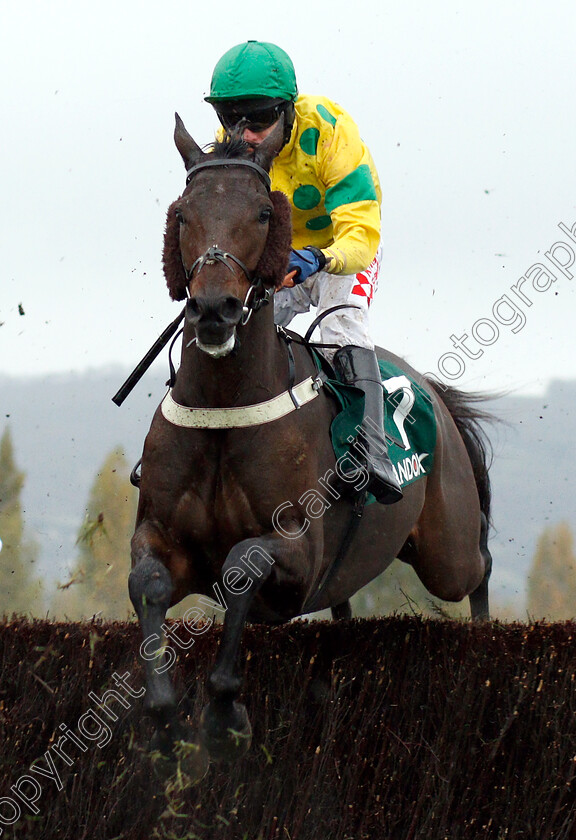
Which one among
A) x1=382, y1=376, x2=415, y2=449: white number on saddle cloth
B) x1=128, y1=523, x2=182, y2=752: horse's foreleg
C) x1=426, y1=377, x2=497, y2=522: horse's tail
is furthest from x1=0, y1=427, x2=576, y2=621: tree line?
x1=128, y1=523, x2=182, y2=752: horse's foreleg

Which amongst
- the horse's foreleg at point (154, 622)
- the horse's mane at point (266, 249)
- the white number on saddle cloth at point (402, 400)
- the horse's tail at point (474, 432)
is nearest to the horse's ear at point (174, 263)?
the horse's mane at point (266, 249)

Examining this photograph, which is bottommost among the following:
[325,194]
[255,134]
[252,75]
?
[325,194]

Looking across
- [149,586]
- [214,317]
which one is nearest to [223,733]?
[149,586]

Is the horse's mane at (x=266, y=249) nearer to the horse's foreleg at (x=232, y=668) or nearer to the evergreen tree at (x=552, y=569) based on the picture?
the horse's foreleg at (x=232, y=668)

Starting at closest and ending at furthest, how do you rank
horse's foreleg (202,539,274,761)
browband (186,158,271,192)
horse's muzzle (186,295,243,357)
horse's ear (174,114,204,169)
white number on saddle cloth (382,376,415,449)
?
horse's muzzle (186,295,243,357), horse's foreleg (202,539,274,761), browband (186,158,271,192), horse's ear (174,114,204,169), white number on saddle cloth (382,376,415,449)

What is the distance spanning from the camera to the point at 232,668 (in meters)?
3.89

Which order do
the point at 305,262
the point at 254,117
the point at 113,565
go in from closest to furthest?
the point at 305,262
the point at 254,117
the point at 113,565

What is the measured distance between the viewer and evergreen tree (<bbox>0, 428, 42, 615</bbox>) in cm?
2500

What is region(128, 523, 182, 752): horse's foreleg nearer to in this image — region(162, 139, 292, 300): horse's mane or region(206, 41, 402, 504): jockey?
region(162, 139, 292, 300): horse's mane

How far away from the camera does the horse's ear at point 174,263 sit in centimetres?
404

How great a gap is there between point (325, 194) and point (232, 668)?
7.62ft

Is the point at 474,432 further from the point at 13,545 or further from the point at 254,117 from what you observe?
the point at 13,545

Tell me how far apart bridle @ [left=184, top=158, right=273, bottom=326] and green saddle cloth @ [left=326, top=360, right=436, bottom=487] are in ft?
2.59

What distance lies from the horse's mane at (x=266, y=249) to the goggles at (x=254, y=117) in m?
0.48
